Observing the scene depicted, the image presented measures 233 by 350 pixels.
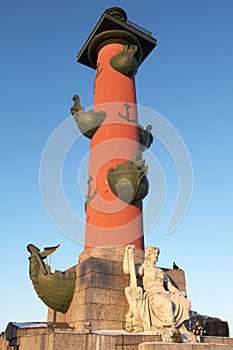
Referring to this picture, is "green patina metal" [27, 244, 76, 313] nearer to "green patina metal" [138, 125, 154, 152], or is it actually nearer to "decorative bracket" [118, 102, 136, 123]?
"green patina metal" [138, 125, 154, 152]

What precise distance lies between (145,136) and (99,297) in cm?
822

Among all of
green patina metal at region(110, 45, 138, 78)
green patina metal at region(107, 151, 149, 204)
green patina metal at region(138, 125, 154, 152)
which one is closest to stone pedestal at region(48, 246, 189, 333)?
green patina metal at region(107, 151, 149, 204)

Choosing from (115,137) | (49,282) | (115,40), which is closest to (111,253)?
(49,282)

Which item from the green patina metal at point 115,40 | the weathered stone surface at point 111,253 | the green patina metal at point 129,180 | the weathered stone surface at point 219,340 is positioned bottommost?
the weathered stone surface at point 219,340

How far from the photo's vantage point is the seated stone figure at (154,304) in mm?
10695

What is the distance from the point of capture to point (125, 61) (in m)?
17.5

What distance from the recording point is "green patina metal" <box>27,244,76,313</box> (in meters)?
12.6

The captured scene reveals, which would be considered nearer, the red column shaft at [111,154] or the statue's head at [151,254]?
the statue's head at [151,254]

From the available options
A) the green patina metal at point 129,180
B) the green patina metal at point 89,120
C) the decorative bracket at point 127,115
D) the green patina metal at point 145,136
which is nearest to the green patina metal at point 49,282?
the green patina metal at point 129,180

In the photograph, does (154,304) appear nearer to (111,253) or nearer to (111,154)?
(111,253)

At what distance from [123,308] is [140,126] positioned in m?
8.60

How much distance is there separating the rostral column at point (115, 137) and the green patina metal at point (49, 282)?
1.95 metres

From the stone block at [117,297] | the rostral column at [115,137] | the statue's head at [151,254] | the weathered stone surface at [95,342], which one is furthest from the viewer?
the rostral column at [115,137]

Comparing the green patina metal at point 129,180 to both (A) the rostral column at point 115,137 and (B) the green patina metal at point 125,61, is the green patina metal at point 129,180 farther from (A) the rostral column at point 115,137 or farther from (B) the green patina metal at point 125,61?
(B) the green patina metal at point 125,61
